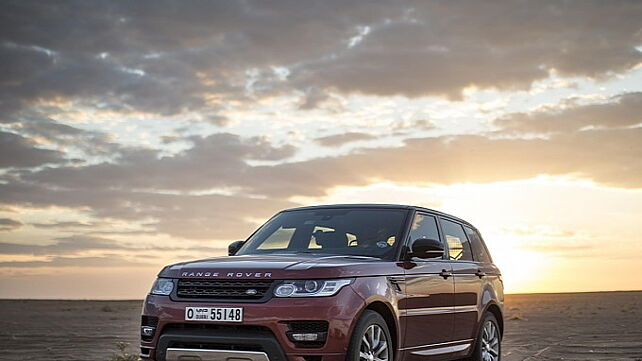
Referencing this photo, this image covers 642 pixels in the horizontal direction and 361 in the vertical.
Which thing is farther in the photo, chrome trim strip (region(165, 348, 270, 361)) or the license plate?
the license plate

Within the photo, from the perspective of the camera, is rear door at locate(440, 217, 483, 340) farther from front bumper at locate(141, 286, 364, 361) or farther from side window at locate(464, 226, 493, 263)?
front bumper at locate(141, 286, 364, 361)

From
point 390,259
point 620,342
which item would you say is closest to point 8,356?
point 390,259

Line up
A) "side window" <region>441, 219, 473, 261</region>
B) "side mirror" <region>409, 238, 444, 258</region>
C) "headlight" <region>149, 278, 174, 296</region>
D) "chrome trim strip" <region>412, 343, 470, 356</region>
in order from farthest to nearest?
"side window" <region>441, 219, 473, 261</region>
"chrome trim strip" <region>412, 343, 470, 356</region>
"side mirror" <region>409, 238, 444, 258</region>
"headlight" <region>149, 278, 174, 296</region>

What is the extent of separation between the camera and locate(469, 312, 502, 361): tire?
428 inches

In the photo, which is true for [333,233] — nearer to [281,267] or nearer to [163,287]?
[281,267]

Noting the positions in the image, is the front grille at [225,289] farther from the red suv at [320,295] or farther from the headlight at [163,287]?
the headlight at [163,287]

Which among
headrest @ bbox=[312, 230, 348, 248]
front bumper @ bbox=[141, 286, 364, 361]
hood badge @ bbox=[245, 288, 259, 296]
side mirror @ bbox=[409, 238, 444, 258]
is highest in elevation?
headrest @ bbox=[312, 230, 348, 248]

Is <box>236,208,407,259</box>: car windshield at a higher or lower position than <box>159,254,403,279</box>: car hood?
higher

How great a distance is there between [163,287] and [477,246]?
16.8 feet

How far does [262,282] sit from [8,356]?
10.7 meters

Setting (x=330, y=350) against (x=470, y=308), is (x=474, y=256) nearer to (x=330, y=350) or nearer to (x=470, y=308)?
(x=470, y=308)

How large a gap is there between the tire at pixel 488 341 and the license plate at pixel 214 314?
432 cm

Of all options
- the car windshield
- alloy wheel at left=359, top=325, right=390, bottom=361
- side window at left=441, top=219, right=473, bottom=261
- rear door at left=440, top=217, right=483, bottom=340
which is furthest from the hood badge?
side window at left=441, top=219, right=473, bottom=261

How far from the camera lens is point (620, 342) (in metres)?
19.1
